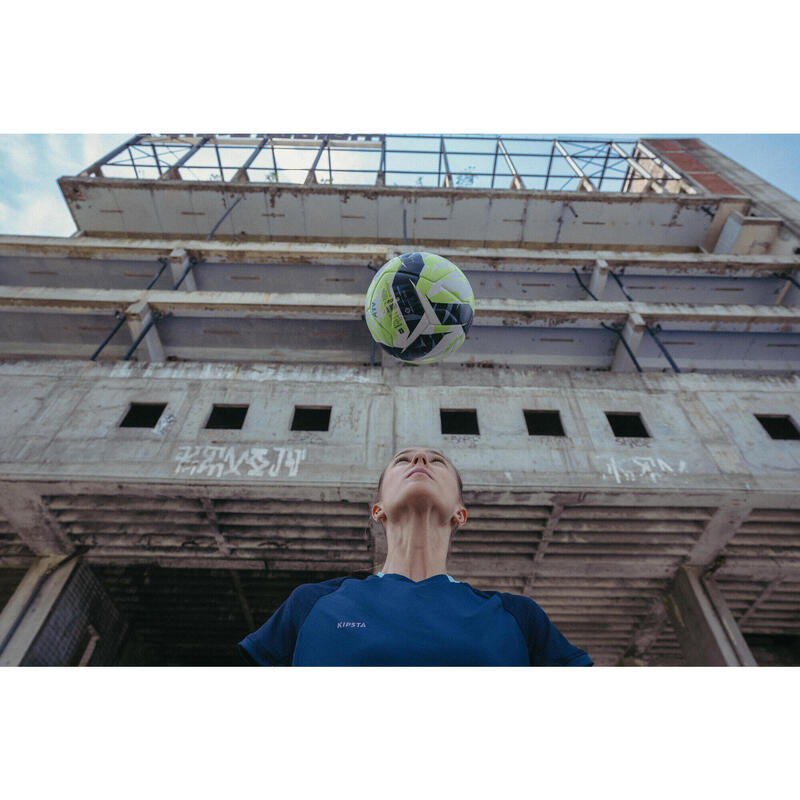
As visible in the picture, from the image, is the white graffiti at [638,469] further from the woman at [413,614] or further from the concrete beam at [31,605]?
the concrete beam at [31,605]

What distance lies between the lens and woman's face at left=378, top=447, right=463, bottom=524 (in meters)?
3.28

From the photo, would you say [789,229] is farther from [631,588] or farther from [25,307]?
[25,307]

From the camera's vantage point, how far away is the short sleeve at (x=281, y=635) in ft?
9.52

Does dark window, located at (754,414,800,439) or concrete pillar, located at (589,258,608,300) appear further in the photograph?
concrete pillar, located at (589,258,608,300)

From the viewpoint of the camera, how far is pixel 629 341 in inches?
396

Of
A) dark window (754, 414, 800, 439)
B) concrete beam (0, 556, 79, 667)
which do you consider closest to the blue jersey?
concrete beam (0, 556, 79, 667)

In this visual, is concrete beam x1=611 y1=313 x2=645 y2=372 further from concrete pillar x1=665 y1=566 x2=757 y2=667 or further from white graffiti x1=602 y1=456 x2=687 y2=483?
concrete pillar x1=665 y1=566 x2=757 y2=667

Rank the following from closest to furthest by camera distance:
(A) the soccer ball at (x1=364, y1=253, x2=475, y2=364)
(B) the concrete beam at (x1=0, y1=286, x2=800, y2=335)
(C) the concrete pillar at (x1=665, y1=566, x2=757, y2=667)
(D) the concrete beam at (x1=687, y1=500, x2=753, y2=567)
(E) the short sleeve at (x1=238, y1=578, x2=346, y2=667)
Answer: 1. (E) the short sleeve at (x1=238, y1=578, x2=346, y2=667)
2. (A) the soccer ball at (x1=364, y1=253, x2=475, y2=364)
3. (D) the concrete beam at (x1=687, y1=500, x2=753, y2=567)
4. (C) the concrete pillar at (x1=665, y1=566, x2=757, y2=667)
5. (B) the concrete beam at (x1=0, y1=286, x2=800, y2=335)

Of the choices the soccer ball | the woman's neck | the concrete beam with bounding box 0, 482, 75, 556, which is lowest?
the woman's neck

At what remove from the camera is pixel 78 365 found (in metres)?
8.12

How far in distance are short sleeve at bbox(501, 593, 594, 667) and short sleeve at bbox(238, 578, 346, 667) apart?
4.76 feet

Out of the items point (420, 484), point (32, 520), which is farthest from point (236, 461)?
point (420, 484)

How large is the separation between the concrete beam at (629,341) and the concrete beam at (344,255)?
9.38 feet

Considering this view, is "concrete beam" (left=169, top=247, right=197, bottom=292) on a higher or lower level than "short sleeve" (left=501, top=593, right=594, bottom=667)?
higher
